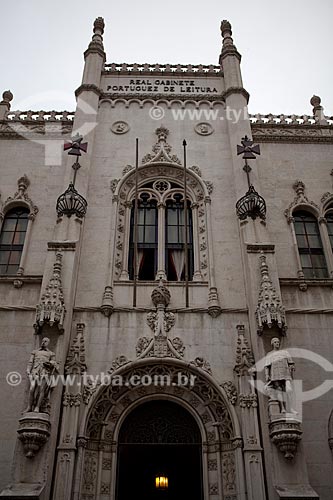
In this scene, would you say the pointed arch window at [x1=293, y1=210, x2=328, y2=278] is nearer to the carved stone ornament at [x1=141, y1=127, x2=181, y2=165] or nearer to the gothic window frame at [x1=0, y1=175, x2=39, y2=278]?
the carved stone ornament at [x1=141, y1=127, x2=181, y2=165]

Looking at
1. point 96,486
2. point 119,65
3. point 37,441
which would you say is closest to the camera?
point 37,441

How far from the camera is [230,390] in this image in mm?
14023

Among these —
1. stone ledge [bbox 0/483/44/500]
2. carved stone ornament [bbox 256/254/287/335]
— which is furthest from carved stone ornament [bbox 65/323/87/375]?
carved stone ornament [bbox 256/254/287/335]

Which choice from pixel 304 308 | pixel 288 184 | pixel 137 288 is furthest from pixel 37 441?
pixel 288 184

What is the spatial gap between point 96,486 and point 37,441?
2150 mm

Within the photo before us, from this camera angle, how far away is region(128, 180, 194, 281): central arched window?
1716 cm

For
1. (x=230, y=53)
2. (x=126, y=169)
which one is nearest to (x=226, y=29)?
(x=230, y=53)

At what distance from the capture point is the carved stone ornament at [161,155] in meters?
19.5

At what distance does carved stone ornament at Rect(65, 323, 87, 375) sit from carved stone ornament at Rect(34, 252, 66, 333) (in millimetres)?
735

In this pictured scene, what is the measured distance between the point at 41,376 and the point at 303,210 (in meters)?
11.6

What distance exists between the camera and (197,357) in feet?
48.1

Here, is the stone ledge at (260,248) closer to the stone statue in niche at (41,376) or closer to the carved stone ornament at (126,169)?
the carved stone ornament at (126,169)

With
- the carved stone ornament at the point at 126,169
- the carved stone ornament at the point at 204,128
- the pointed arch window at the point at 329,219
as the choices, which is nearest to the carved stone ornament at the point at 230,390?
the pointed arch window at the point at 329,219

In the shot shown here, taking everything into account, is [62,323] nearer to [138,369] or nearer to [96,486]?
[138,369]
